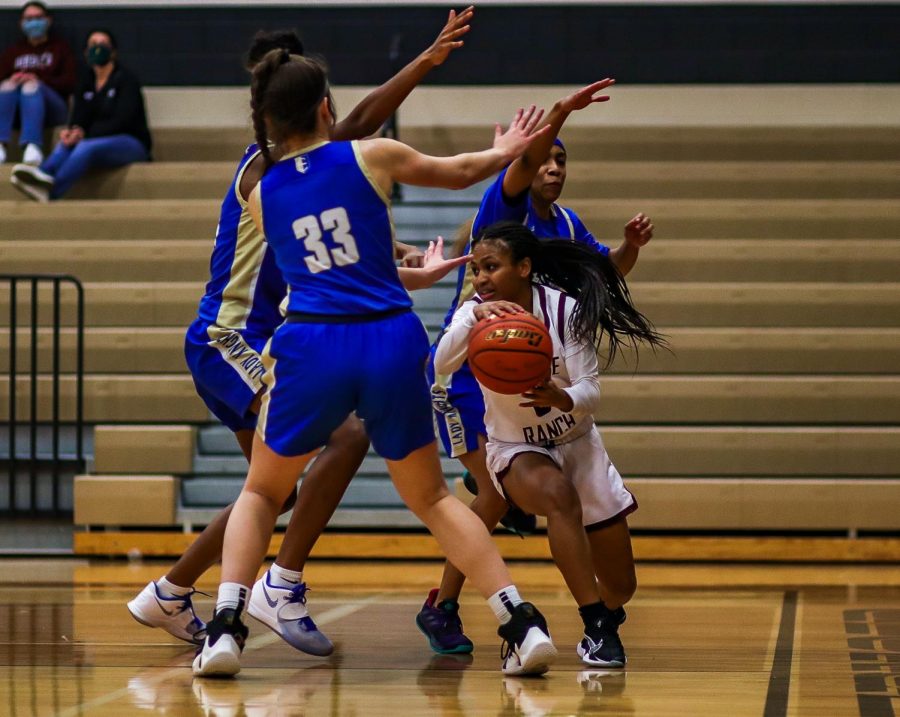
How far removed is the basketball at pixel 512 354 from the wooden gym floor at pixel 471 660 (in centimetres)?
75

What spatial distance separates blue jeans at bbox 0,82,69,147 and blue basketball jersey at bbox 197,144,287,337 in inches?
236

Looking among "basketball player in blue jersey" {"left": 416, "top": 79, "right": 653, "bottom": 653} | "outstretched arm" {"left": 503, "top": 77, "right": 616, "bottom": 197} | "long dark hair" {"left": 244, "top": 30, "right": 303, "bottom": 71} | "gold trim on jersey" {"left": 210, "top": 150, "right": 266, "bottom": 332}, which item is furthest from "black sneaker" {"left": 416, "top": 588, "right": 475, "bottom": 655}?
"long dark hair" {"left": 244, "top": 30, "right": 303, "bottom": 71}

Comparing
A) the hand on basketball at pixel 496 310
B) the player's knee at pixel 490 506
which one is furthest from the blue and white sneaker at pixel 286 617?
the hand on basketball at pixel 496 310

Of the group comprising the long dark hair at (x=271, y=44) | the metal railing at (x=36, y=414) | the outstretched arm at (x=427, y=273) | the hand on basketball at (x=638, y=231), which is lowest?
the metal railing at (x=36, y=414)

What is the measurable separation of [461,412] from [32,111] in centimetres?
626

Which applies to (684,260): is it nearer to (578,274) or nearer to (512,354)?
(578,274)

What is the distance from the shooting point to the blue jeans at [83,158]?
9.44 metres

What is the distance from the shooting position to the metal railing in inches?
299

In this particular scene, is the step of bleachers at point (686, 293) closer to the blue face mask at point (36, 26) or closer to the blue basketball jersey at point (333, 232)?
the blue face mask at point (36, 26)

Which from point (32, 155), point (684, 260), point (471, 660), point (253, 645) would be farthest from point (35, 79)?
point (471, 660)

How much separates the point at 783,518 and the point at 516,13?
4.69m

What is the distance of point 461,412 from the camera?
4496mm

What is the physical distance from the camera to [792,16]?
399 inches

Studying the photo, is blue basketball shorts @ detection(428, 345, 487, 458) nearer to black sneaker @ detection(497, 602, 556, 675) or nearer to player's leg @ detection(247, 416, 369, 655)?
player's leg @ detection(247, 416, 369, 655)
